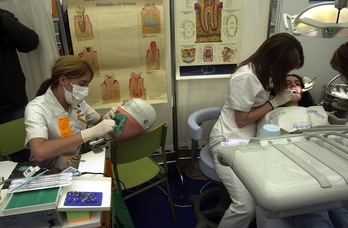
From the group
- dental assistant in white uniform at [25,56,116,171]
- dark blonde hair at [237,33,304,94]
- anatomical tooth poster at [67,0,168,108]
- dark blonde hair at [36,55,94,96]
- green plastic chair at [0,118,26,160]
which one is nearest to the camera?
dental assistant in white uniform at [25,56,116,171]

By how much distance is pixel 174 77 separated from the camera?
80.3 inches

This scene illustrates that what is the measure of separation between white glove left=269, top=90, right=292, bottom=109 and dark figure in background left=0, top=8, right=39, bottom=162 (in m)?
1.56

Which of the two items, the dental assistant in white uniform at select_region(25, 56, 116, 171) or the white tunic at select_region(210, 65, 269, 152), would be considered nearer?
the dental assistant in white uniform at select_region(25, 56, 116, 171)

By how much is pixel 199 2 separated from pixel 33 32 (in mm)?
1135

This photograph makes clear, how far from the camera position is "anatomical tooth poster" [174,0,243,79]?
1874 millimetres

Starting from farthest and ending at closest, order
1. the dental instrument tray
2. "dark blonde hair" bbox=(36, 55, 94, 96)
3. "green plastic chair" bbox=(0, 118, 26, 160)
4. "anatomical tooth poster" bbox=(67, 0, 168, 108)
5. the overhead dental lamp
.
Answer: "anatomical tooth poster" bbox=(67, 0, 168, 108) < "green plastic chair" bbox=(0, 118, 26, 160) < "dark blonde hair" bbox=(36, 55, 94, 96) < the overhead dental lamp < the dental instrument tray

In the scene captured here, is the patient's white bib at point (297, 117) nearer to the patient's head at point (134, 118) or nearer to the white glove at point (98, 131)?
the patient's head at point (134, 118)

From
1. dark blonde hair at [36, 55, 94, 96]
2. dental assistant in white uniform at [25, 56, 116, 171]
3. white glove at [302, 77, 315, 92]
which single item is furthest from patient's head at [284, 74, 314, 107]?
dark blonde hair at [36, 55, 94, 96]

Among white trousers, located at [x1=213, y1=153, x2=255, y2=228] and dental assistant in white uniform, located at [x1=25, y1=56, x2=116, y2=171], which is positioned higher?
dental assistant in white uniform, located at [x1=25, y1=56, x2=116, y2=171]

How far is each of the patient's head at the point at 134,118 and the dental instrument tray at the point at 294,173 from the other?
739 mm

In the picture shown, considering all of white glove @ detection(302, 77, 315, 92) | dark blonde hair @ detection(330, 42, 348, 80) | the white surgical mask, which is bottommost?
white glove @ detection(302, 77, 315, 92)

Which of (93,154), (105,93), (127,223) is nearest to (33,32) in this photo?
(105,93)

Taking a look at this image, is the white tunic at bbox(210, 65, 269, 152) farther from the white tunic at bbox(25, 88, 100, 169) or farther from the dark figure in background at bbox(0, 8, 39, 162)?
the dark figure in background at bbox(0, 8, 39, 162)

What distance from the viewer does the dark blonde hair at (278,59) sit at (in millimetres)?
Result: 1416
